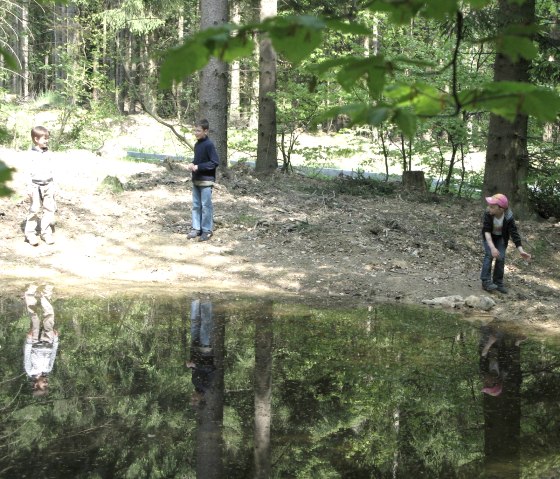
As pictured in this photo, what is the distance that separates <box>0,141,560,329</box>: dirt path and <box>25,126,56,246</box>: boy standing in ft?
0.77

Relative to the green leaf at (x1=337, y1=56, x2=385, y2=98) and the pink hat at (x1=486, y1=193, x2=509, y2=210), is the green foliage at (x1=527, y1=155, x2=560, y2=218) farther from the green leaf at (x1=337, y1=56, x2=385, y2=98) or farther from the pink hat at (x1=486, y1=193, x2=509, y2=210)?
the green leaf at (x1=337, y1=56, x2=385, y2=98)

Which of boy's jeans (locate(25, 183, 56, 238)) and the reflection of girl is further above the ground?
boy's jeans (locate(25, 183, 56, 238))

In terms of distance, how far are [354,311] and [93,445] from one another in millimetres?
5119

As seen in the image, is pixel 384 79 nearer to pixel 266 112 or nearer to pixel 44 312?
pixel 44 312

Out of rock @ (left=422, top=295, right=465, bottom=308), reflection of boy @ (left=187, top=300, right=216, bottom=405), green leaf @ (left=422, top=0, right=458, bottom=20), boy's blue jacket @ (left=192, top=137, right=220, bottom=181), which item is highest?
green leaf @ (left=422, top=0, right=458, bottom=20)

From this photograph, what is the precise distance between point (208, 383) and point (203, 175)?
647 centimetres

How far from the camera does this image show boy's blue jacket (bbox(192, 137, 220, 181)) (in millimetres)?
12242

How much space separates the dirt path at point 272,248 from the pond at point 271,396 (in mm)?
1392

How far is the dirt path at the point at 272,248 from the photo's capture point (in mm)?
10500

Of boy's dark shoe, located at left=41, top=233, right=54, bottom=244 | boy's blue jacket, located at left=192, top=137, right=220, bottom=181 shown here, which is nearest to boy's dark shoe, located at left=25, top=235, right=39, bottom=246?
boy's dark shoe, located at left=41, top=233, right=54, bottom=244

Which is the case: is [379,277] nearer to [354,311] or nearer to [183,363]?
[354,311]

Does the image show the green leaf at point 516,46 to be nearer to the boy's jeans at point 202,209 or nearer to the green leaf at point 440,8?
the green leaf at point 440,8

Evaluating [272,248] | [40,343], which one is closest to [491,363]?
[40,343]

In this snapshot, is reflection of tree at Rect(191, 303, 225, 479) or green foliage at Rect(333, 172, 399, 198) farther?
green foliage at Rect(333, 172, 399, 198)
